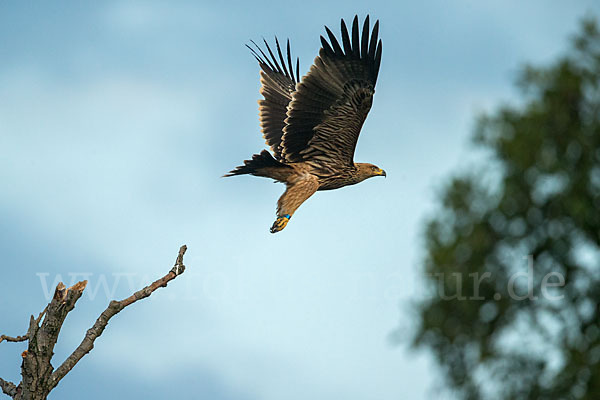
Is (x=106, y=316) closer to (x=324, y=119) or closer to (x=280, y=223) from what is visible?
(x=280, y=223)

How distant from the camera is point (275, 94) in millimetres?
14695

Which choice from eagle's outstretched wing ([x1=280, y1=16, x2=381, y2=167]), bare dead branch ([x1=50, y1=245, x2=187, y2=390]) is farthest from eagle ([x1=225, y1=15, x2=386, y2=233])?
bare dead branch ([x1=50, y1=245, x2=187, y2=390])

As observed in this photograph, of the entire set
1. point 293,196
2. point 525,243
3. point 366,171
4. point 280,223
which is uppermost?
point 366,171

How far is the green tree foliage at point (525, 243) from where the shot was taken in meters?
8.19

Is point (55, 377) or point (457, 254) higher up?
point (55, 377)

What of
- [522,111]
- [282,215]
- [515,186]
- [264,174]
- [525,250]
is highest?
[264,174]

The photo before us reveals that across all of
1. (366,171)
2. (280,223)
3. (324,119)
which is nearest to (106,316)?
(280,223)

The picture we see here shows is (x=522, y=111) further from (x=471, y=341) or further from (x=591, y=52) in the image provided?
(x=471, y=341)

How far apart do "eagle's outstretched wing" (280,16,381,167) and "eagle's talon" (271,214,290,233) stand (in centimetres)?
176

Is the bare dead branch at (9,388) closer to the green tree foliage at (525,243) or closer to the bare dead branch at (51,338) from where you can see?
the bare dead branch at (51,338)

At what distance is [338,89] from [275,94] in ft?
9.67

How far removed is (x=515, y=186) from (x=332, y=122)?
4296mm

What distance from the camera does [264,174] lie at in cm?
1214

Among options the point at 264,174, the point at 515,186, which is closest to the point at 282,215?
the point at 264,174
